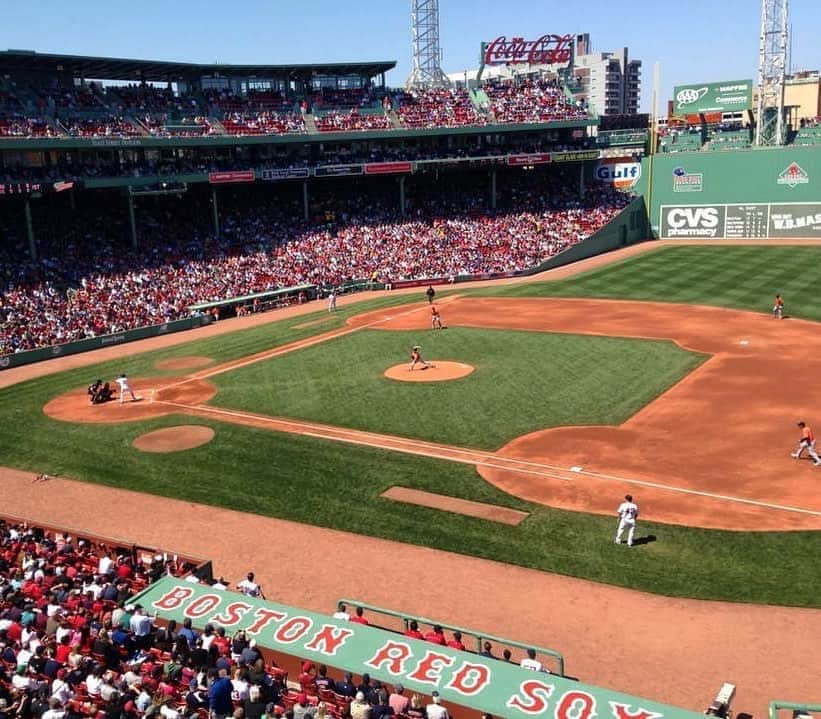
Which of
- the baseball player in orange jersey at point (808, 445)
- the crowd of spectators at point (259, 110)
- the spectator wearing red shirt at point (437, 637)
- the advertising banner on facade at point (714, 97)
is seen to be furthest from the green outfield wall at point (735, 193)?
the spectator wearing red shirt at point (437, 637)

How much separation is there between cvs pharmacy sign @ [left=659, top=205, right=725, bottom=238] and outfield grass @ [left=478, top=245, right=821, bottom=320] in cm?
576

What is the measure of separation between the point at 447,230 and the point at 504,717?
2148 inches

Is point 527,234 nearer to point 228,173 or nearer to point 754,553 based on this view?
point 228,173

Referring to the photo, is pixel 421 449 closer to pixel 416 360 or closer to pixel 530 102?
pixel 416 360

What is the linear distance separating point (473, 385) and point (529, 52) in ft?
184

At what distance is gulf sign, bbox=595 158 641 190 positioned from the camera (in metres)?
70.2

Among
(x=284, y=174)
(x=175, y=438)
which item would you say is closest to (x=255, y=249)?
(x=284, y=174)

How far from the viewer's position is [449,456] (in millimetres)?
22969

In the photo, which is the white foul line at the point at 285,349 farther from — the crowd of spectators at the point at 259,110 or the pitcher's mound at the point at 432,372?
the crowd of spectators at the point at 259,110

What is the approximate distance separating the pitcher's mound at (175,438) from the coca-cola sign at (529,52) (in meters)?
60.0

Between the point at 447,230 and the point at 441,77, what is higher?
the point at 441,77

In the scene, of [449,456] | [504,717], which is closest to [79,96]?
[449,456]

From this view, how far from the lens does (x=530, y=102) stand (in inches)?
2813

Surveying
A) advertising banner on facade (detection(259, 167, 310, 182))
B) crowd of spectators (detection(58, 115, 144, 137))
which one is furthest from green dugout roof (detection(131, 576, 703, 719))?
advertising banner on facade (detection(259, 167, 310, 182))
